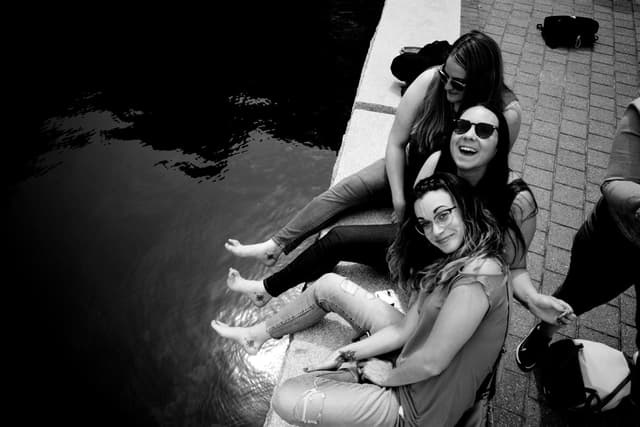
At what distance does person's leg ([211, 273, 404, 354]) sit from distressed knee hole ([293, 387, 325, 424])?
0.47 m

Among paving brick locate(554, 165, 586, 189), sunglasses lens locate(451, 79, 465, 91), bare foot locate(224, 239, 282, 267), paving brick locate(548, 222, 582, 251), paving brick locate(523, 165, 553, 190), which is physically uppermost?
sunglasses lens locate(451, 79, 465, 91)

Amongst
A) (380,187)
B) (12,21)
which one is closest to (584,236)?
(380,187)

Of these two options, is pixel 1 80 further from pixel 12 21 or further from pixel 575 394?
pixel 575 394

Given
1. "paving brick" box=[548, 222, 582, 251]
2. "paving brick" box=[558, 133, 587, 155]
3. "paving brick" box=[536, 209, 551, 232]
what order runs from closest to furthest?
"paving brick" box=[548, 222, 582, 251] < "paving brick" box=[536, 209, 551, 232] < "paving brick" box=[558, 133, 587, 155]

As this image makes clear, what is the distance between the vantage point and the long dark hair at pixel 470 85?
2182 millimetres

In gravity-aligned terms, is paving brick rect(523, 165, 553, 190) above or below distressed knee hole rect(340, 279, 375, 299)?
below

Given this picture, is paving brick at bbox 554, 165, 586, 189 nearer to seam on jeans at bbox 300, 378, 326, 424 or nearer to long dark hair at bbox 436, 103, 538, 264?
long dark hair at bbox 436, 103, 538, 264

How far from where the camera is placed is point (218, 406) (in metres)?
2.65

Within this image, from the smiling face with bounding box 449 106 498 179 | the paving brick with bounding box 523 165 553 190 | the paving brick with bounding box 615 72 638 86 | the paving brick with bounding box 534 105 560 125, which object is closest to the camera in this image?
the smiling face with bounding box 449 106 498 179

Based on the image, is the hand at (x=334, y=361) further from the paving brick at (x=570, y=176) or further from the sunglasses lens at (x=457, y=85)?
the paving brick at (x=570, y=176)

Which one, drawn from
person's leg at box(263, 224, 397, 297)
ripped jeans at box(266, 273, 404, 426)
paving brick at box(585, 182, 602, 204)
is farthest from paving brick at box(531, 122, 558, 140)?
ripped jeans at box(266, 273, 404, 426)

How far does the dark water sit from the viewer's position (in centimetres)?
277

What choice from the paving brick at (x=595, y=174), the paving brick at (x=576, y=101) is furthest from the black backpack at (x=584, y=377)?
the paving brick at (x=576, y=101)

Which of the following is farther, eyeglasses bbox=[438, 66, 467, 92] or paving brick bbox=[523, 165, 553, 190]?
paving brick bbox=[523, 165, 553, 190]
